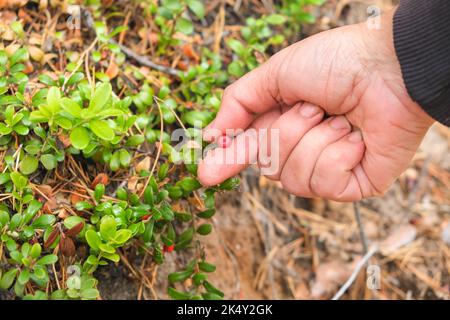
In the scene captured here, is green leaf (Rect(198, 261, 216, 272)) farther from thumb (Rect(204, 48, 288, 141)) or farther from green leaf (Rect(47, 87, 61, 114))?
green leaf (Rect(47, 87, 61, 114))

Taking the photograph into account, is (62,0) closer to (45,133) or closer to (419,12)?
(45,133)

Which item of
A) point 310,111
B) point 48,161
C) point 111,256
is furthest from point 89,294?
point 310,111

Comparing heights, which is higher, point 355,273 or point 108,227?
point 108,227

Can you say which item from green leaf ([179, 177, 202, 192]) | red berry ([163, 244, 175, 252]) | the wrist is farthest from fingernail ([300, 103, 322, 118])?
red berry ([163, 244, 175, 252])

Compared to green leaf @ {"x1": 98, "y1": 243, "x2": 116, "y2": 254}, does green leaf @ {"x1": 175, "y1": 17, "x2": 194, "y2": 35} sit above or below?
above

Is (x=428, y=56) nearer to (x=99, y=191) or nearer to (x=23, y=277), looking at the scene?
(x=99, y=191)
